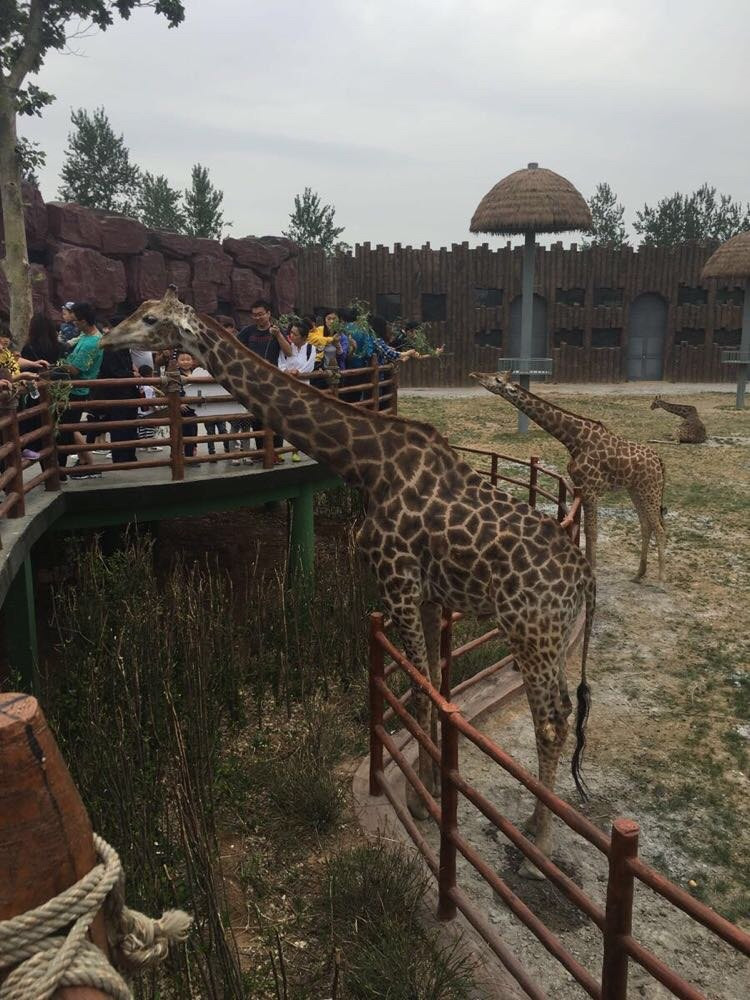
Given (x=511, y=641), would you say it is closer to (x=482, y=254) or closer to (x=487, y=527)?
(x=487, y=527)

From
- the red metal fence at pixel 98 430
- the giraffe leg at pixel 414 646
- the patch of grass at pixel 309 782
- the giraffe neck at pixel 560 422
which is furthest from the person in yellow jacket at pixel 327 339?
the patch of grass at pixel 309 782

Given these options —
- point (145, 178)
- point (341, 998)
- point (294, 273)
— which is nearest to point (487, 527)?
point (341, 998)

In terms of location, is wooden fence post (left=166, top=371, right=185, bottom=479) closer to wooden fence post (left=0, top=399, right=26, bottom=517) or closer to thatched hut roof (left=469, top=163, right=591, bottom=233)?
wooden fence post (left=0, top=399, right=26, bottom=517)

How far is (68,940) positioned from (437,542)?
352 centimetres

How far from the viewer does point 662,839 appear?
4.59 meters

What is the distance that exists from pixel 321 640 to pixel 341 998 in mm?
3358

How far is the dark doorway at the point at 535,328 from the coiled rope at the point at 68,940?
2557 centimetres

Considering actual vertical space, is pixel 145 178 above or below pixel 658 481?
above

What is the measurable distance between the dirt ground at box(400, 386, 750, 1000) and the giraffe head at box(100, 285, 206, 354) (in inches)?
131

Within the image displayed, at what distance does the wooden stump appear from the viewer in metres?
1.09

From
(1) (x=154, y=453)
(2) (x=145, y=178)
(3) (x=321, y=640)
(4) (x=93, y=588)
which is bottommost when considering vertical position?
(3) (x=321, y=640)

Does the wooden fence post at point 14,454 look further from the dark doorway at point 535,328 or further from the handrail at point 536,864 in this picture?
the dark doorway at point 535,328

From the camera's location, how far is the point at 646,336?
26.5 meters

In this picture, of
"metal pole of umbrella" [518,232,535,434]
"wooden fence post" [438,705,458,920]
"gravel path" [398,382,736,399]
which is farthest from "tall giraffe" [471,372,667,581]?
"gravel path" [398,382,736,399]
